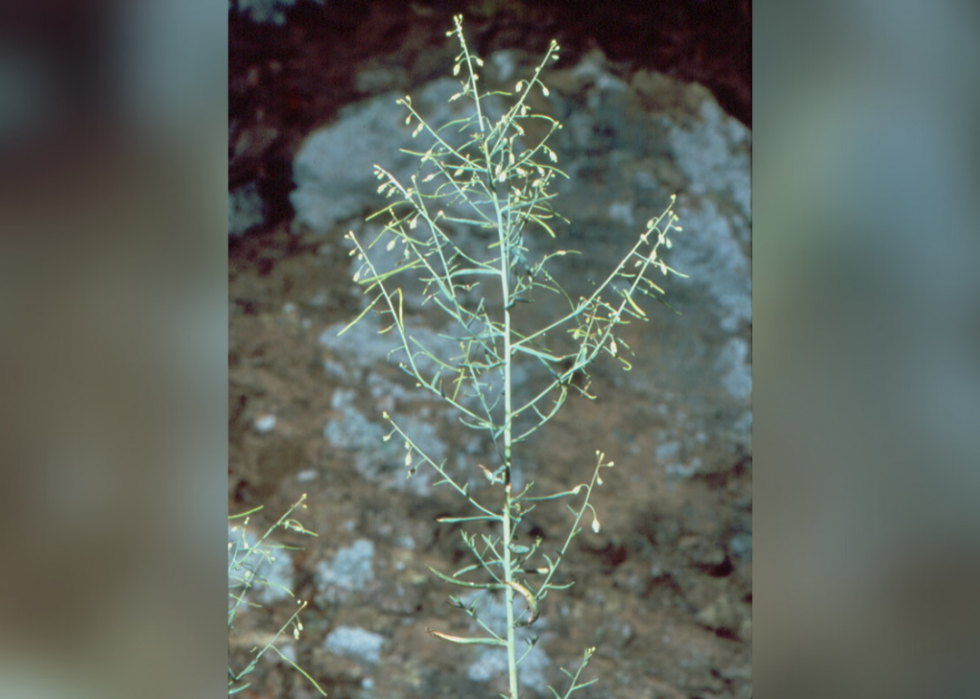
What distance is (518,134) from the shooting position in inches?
35.3

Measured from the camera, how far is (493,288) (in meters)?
0.92

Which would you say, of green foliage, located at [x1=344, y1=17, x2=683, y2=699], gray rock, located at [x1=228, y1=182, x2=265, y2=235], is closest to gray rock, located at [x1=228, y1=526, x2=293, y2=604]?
green foliage, located at [x1=344, y1=17, x2=683, y2=699]

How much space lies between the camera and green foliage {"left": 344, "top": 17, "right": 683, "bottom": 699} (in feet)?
2.94
